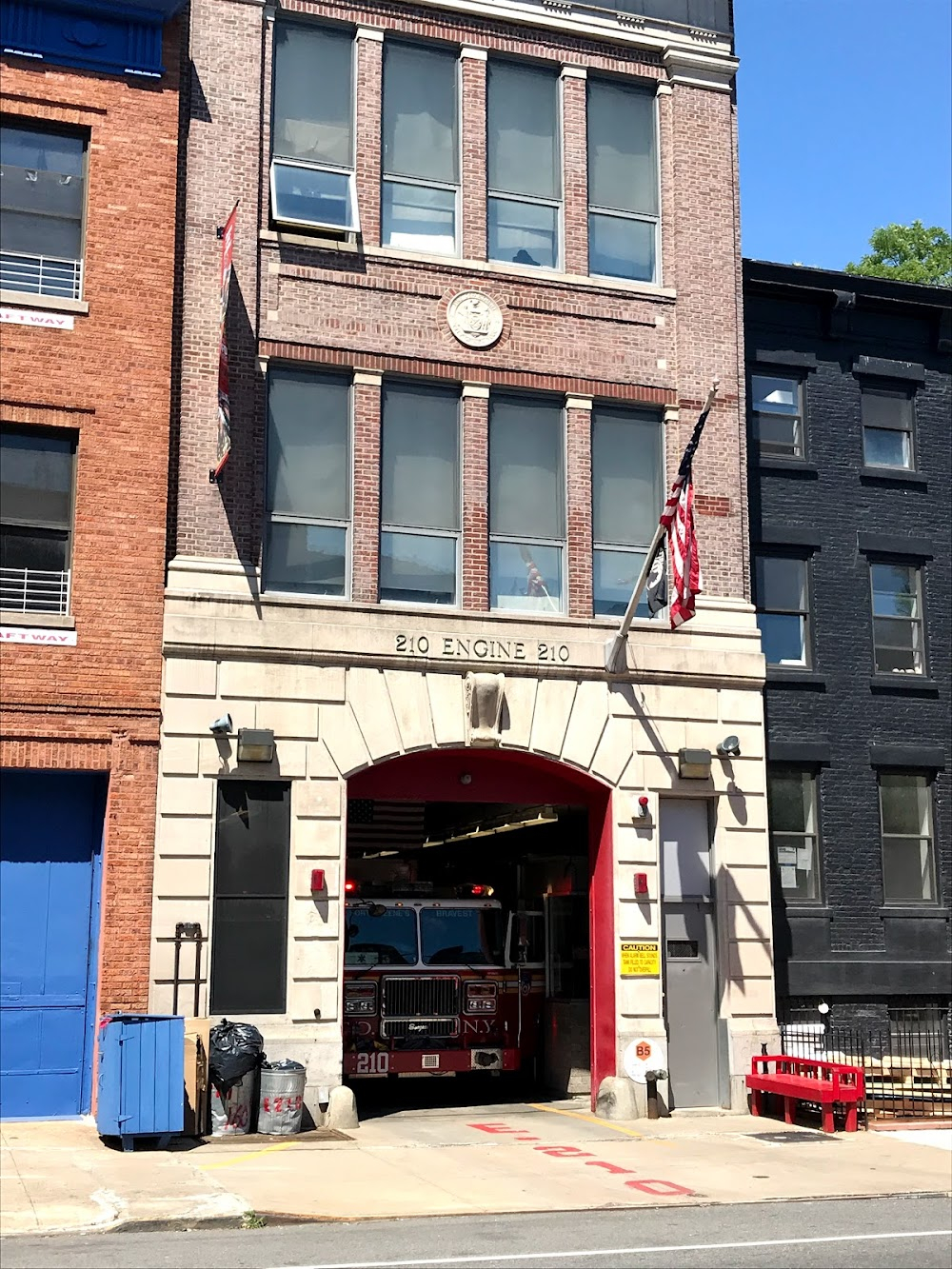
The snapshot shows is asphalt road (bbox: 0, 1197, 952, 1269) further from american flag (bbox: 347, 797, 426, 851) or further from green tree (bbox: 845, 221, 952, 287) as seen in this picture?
green tree (bbox: 845, 221, 952, 287)

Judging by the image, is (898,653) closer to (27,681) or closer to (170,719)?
(170,719)

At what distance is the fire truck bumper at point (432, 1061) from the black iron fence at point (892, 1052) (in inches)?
152

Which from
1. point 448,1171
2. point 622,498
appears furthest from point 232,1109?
point 622,498

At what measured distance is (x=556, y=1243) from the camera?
11.1 m

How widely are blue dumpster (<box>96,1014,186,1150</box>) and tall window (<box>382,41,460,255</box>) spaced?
Answer: 10.5 meters

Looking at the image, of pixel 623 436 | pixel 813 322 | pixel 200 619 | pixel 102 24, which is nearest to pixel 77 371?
pixel 200 619

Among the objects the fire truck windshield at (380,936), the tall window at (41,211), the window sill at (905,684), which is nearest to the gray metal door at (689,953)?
the fire truck windshield at (380,936)

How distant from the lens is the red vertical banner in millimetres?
17344

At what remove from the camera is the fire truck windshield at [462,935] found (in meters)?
21.0

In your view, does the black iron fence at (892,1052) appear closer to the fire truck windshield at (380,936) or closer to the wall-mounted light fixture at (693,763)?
the wall-mounted light fixture at (693,763)

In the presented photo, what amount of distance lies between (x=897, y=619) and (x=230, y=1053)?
12471 mm

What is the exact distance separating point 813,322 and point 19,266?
12.1 metres

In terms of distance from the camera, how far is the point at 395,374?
1941 cm

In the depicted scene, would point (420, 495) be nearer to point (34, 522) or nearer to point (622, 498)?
point (622, 498)
